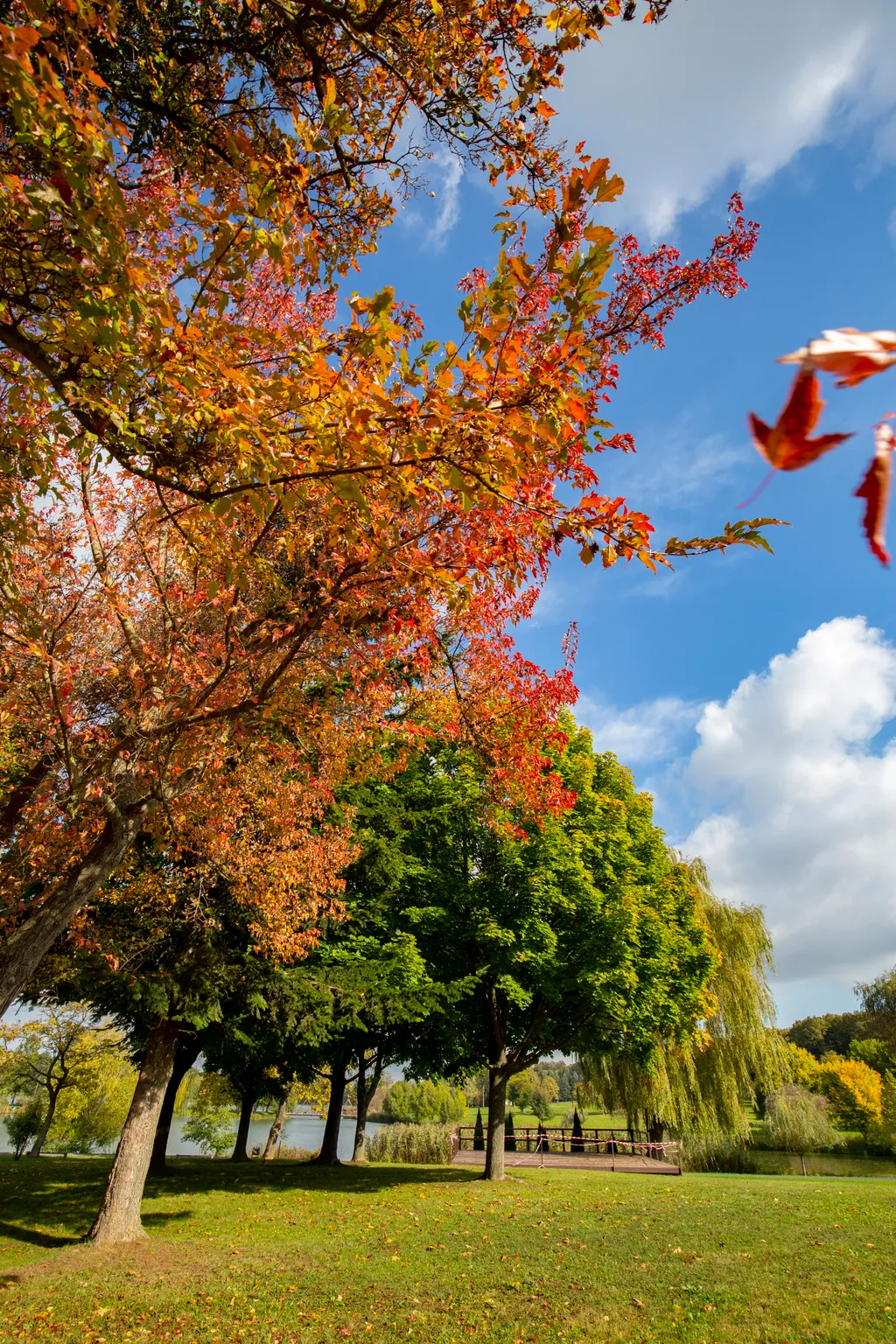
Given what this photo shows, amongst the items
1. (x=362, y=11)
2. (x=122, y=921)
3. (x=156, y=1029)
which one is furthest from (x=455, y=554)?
(x=156, y=1029)

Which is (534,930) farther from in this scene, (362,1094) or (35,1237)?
(362,1094)

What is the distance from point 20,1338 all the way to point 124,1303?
1.51 meters

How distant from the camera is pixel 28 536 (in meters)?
4.47

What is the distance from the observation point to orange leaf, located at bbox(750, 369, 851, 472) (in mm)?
760

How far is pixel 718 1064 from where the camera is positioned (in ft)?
69.7

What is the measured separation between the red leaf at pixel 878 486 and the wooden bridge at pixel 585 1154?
2563 cm

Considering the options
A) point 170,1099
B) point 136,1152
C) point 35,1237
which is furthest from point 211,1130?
point 136,1152

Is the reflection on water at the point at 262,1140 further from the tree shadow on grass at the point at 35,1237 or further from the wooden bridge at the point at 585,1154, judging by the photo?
the tree shadow on grass at the point at 35,1237

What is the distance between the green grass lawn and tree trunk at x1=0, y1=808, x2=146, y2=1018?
13.9 feet

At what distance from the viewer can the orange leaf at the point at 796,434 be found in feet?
2.49

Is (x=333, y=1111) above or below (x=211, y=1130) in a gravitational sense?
above

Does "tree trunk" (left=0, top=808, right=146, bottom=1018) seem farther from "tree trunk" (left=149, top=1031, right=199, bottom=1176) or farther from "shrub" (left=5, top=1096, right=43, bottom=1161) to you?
"shrub" (left=5, top=1096, right=43, bottom=1161)

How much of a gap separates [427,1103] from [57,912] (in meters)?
43.6

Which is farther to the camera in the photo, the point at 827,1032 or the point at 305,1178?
the point at 827,1032
